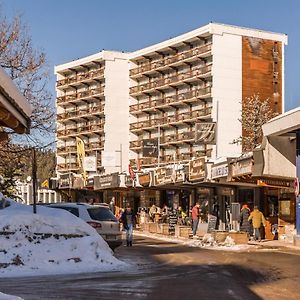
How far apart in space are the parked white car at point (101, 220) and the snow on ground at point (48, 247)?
160 inches

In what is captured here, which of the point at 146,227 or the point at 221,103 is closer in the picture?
the point at 146,227

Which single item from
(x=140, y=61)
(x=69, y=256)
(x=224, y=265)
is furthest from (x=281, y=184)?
(x=140, y=61)

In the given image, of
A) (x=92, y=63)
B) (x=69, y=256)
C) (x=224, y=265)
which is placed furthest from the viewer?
(x=92, y=63)

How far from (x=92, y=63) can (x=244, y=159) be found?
67.5 meters

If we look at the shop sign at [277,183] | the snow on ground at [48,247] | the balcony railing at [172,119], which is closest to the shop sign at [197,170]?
the shop sign at [277,183]

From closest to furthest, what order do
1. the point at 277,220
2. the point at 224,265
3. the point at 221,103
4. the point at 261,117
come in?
the point at 224,265 < the point at 277,220 < the point at 261,117 < the point at 221,103

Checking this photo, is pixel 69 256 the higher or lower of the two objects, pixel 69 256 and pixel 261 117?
the lower

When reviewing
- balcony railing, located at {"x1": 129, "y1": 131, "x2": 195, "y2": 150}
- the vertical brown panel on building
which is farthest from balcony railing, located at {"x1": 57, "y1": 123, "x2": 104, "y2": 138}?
the vertical brown panel on building

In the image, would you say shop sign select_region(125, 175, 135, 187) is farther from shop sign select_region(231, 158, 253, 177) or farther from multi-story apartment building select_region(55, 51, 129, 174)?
multi-story apartment building select_region(55, 51, 129, 174)

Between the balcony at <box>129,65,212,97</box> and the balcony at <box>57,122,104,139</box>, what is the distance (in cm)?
753

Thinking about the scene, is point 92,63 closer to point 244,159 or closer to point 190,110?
point 190,110

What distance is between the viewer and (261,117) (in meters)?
60.3

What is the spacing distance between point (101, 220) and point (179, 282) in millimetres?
8287

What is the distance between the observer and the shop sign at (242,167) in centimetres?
2934
